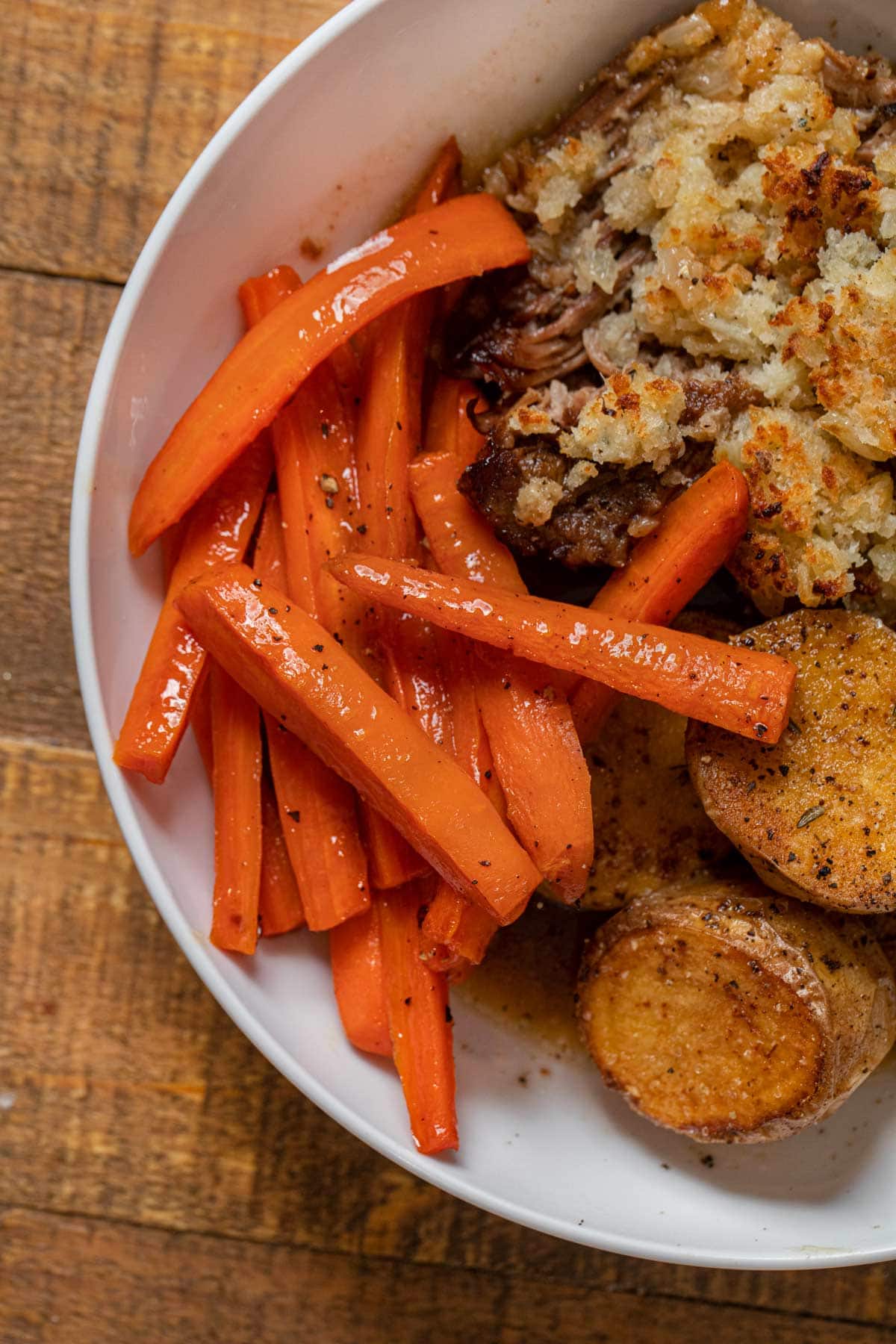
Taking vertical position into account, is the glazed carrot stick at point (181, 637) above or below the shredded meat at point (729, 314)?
below

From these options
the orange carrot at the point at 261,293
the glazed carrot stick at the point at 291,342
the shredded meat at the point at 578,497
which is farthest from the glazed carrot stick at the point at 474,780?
the orange carrot at the point at 261,293

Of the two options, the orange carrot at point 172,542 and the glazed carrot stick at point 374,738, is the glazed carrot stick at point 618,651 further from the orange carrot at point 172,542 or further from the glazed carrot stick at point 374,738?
the orange carrot at point 172,542

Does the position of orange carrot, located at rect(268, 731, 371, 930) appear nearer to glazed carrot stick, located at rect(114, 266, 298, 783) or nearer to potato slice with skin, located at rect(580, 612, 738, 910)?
glazed carrot stick, located at rect(114, 266, 298, 783)

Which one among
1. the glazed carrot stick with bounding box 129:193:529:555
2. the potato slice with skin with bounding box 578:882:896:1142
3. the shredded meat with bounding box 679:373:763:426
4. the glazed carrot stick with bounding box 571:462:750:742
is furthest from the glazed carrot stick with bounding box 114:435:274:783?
the potato slice with skin with bounding box 578:882:896:1142

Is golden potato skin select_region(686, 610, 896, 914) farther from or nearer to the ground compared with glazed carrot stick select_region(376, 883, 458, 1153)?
farther from the ground

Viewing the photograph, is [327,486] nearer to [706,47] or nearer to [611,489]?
[611,489]

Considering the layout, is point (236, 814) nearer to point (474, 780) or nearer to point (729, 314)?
point (474, 780)

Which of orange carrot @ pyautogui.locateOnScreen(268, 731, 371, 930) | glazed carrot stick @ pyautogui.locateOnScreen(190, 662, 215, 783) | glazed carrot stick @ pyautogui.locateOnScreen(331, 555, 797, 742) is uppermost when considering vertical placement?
glazed carrot stick @ pyautogui.locateOnScreen(331, 555, 797, 742)
